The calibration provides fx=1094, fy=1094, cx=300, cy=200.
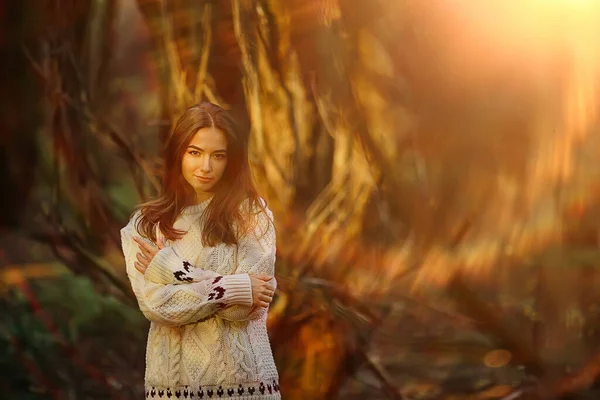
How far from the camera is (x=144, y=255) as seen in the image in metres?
3.30

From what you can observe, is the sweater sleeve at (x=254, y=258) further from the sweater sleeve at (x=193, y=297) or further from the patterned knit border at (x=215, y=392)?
the patterned knit border at (x=215, y=392)

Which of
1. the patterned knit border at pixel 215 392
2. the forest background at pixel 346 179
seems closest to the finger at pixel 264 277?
the patterned knit border at pixel 215 392

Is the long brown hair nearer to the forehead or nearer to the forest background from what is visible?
the forehead

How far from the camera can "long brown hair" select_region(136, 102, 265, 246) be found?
11.0 ft

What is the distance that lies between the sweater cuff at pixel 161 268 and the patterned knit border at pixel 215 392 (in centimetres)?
32

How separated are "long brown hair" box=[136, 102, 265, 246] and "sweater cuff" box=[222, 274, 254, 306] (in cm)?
16

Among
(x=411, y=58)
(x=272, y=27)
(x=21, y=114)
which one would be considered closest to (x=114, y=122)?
(x=21, y=114)

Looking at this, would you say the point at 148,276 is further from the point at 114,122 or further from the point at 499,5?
the point at 499,5

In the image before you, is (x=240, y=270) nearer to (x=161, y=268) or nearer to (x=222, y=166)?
(x=161, y=268)

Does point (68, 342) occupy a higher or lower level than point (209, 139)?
lower

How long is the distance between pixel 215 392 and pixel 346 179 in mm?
1604

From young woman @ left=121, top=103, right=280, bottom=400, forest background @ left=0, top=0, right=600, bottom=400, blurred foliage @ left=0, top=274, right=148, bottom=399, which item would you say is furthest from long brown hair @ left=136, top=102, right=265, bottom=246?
blurred foliage @ left=0, top=274, right=148, bottom=399

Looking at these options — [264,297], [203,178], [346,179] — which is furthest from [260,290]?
[346,179]

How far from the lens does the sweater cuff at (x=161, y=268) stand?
324 centimetres
